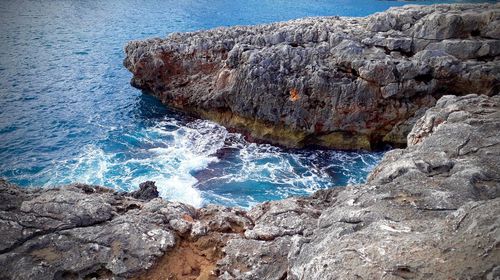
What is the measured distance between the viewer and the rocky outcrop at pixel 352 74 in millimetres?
24016

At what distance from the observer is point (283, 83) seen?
1013 inches

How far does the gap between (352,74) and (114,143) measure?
18.1 meters

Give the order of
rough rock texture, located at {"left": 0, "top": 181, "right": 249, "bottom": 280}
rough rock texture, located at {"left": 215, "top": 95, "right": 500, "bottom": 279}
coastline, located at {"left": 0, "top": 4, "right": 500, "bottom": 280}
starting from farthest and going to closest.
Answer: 1. rough rock texture, located at {"left": 0, "top": 181, "right": 249, "bottom": 280}
2. coastline, located at {"left": 0, "top": 4, "right": 500, "bottom": 280}
3. rough rock texture, located at {"left": 215, "top": 95, "right": 500, "bottom": 279}

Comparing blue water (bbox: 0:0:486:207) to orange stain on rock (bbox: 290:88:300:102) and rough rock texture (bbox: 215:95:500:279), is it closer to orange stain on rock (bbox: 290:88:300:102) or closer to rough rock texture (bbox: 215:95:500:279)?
orange stain on rock (bbox: 290:88:300:102)

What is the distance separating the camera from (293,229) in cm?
1023

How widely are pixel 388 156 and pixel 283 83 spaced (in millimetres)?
13998

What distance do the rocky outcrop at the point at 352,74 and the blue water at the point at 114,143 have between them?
6.02 feet

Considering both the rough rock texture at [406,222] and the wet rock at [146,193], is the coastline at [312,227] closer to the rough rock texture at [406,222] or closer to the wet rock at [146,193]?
the rough rock texture at [406,222]

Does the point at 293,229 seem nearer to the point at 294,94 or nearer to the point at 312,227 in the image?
the point at 312,227

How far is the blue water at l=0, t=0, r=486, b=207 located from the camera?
22094 millimetres

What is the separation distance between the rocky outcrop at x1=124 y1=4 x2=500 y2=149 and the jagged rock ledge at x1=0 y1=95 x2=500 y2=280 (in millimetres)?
A: 12634

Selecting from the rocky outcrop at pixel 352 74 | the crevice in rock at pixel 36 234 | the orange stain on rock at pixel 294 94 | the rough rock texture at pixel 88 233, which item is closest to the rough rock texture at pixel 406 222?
the rough rock texture at pixel 88 233

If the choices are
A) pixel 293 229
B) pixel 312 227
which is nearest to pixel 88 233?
pixel 293 229

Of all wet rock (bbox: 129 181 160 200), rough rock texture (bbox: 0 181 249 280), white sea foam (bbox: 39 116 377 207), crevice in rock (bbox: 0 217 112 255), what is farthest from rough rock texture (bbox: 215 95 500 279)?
white sea foam (bbox: 39 116 377 207)
